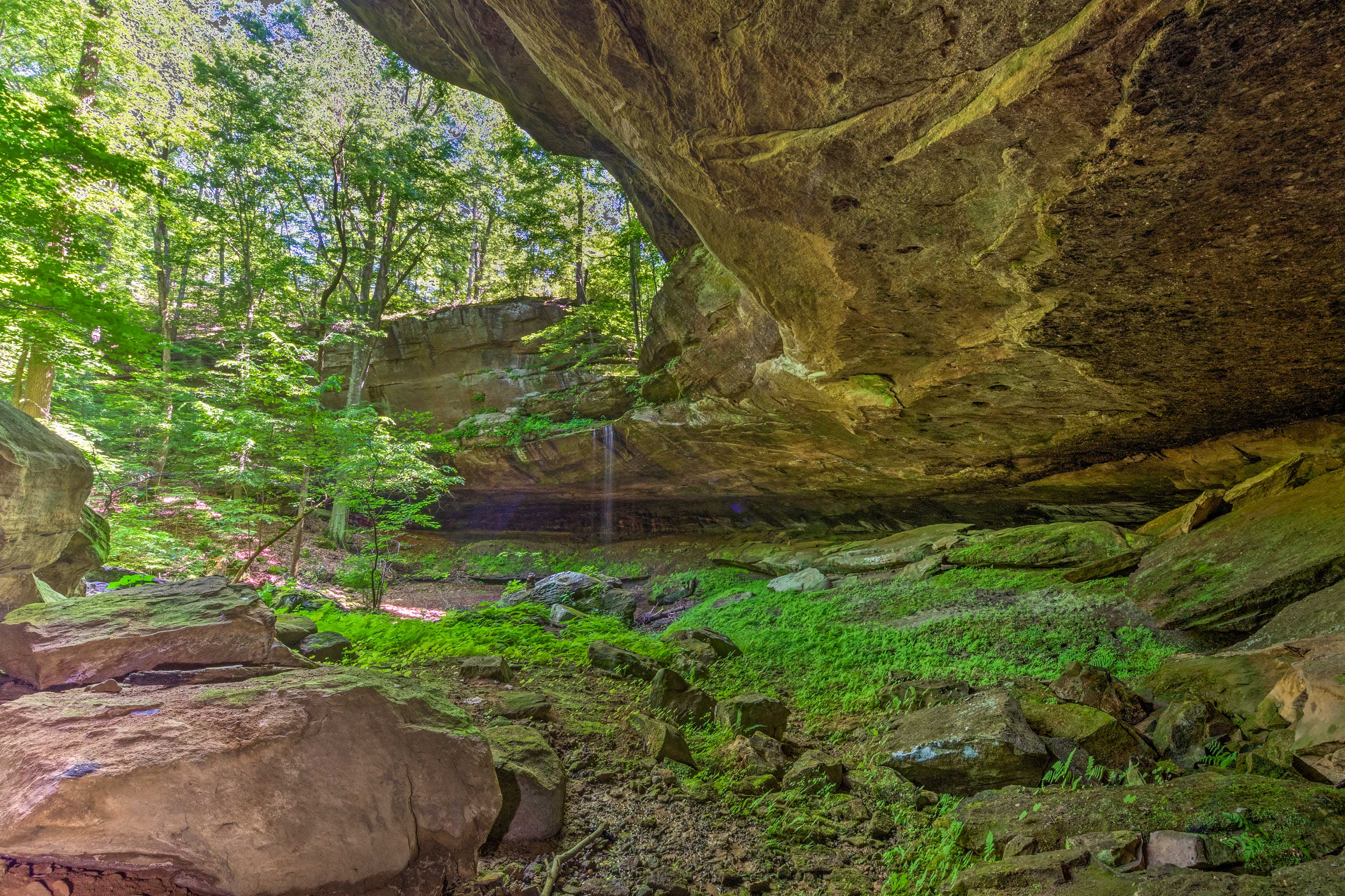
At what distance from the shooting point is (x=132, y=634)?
372 cm

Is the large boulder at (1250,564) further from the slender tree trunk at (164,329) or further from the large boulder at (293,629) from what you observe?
the slender tree trunk at (164,329)

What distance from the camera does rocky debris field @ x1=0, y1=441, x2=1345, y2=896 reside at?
6.99 ft

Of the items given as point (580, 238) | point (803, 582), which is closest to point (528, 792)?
point (803, 582)

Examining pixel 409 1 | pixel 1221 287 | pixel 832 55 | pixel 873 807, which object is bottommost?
pixel 873 807

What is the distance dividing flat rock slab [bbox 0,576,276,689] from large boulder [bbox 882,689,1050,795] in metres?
4.89

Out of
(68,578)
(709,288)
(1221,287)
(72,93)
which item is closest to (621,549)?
(709,288)

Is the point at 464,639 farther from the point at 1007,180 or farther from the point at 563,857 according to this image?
the point at 1007,180

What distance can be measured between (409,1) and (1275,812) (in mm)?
11899

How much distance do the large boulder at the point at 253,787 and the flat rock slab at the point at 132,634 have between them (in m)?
0.93

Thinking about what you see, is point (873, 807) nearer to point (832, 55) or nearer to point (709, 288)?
point (832, 55)

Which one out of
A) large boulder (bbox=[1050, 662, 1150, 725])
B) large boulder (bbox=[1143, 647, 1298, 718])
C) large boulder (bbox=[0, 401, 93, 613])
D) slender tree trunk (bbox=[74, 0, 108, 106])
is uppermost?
slender tree trunk (bbox=[74, 0, 108, 106])

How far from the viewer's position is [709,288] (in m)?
10.0

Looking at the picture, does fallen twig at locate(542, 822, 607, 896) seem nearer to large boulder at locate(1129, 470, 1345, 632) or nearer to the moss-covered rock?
the moss-covered rock

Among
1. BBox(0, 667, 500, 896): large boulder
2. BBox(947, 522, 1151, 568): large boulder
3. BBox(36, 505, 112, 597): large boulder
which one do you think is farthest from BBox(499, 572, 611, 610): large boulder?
BBox(0, 667, 500, 896): large boulder
